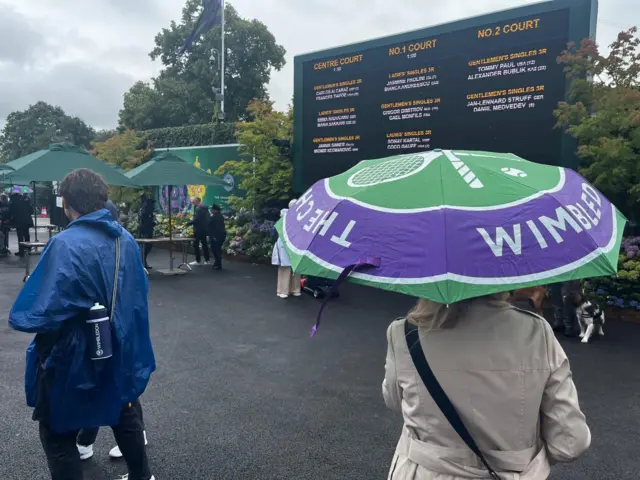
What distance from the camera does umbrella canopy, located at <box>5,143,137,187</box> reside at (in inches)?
375

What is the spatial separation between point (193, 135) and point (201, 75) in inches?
599

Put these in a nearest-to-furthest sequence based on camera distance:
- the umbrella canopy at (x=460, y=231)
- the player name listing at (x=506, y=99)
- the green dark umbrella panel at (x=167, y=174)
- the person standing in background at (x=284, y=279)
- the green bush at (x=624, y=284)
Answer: the umbrella canopy at (x=460, y=231), the green bush at (x=624, y=284), the player name listing at (x=506, y=99), the person standing in background at (x=284, y=279), the green dark umbrella panel at (x=167, y=174)

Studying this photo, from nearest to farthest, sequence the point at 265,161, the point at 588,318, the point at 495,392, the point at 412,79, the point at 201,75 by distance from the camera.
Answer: the point at 495,392
the point at 588,318
the point at 412,79
the point at 265,161
the point at 201,75

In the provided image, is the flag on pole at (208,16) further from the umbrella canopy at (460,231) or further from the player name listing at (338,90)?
the umbrella canopy at (460,231)

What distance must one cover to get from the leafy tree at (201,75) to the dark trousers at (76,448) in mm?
33966

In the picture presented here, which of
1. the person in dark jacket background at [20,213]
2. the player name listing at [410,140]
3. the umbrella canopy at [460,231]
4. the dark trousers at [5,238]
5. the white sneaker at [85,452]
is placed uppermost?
the player name listing at [410,140]

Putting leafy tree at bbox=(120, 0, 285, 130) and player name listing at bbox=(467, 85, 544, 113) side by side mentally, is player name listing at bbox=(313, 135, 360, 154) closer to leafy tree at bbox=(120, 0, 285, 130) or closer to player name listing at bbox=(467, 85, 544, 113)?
player name listing at bbox=(467, 85, 544, 113)

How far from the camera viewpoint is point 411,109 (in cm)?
1030

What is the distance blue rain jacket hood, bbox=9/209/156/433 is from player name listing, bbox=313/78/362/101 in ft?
29.7

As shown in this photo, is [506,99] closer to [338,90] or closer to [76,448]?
[338,90]

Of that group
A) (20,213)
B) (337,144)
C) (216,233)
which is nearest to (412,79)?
(337,144)

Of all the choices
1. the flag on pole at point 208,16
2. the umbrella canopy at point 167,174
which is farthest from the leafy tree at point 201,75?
the umbrella canopy at point 167,174

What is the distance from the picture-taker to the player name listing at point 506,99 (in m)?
8.79

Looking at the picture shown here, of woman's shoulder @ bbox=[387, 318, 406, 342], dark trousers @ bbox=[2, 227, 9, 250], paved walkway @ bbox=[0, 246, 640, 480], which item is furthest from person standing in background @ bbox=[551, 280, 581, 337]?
dark trousers @ bbox=[2, 227, 9, 250]
